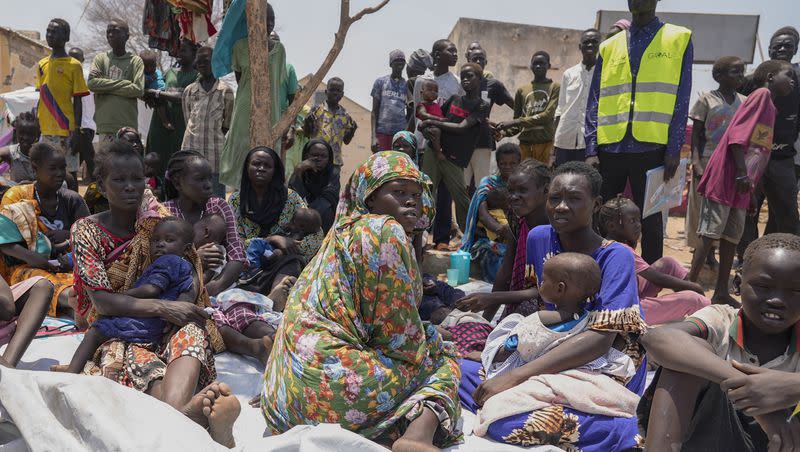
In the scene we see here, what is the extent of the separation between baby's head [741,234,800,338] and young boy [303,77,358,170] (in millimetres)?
6963

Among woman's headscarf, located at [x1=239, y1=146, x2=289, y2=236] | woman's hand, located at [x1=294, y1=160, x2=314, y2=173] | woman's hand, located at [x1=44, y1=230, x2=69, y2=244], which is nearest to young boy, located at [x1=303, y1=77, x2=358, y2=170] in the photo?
woman's hand, located at [x1=294, y1=160, x2=314, y2=173]

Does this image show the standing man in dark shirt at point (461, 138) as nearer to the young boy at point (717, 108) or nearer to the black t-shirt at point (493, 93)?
the black t-shirt at point (493, 93)

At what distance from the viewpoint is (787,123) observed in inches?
239

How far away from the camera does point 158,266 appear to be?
10.9 ft

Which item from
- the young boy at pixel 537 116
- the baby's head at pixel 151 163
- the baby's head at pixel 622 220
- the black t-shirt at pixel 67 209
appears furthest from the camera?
the young boy at pixel 537 116

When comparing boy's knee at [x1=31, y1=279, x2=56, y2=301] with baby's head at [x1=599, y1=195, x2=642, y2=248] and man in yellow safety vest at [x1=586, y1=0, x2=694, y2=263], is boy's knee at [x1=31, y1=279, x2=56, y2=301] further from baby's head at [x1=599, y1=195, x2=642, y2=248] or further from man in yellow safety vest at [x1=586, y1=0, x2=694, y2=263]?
man in yellow safety vest at [x1=586, y1=0, x2=694, y2=263]

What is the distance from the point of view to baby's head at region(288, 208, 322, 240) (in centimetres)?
516

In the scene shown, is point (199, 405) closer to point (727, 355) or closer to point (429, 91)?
point (727, 355)

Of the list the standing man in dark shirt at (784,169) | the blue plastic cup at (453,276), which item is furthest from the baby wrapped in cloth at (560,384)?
the standing man in dark shirt at (784,169)

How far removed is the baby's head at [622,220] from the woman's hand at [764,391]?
8.29ft

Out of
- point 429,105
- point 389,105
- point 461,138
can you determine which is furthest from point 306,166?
point 389,105

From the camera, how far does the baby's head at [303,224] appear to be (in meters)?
5.16

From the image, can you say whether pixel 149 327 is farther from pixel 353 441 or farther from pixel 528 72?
pixel 528 72

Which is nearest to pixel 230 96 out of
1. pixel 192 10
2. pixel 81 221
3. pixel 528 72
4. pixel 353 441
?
pixel 192 10
